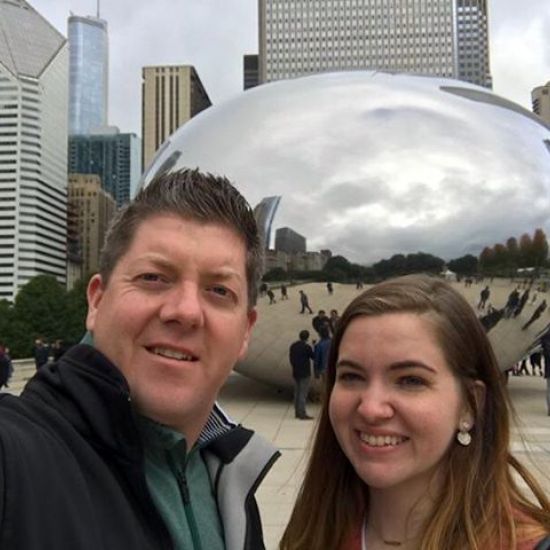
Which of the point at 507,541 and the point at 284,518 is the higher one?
the point at 507,541

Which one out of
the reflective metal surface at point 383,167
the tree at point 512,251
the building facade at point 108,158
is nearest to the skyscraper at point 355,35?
the building facade at point 108,158

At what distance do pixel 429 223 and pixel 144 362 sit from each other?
673 centimetres

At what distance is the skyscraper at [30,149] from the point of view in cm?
10556

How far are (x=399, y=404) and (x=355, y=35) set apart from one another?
15231 centimetres

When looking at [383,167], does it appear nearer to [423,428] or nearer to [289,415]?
[289,415]

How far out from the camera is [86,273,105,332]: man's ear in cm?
167

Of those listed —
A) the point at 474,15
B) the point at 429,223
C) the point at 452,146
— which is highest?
the point at 474,15

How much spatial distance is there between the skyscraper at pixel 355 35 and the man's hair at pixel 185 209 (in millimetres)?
144494

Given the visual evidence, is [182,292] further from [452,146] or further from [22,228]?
[22,228]

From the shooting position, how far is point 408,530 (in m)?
1.78

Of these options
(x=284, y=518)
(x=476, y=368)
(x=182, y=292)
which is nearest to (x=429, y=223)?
(x=284, y=518)

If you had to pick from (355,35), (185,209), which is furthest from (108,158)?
(185,209)

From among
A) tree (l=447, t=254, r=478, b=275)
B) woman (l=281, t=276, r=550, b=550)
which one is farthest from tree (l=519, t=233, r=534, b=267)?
woman (l=281, t=276, r=550, b=550)

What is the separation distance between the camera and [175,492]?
1.51 meters
